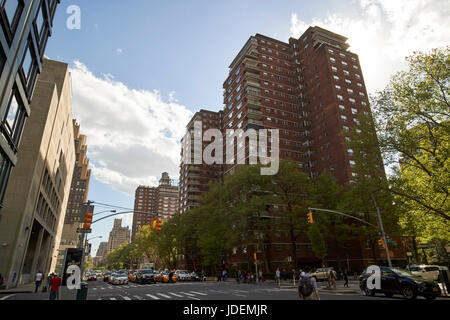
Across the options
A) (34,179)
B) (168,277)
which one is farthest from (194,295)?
(34,179)

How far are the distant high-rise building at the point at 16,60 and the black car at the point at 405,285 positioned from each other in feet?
87.4

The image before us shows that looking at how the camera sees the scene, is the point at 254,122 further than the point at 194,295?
Yes

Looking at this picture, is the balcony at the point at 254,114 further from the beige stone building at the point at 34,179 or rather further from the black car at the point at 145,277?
the black car at the point at 145,277

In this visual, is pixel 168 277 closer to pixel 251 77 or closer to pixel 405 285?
pixel 405 285

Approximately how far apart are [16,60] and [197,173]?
82.5 m

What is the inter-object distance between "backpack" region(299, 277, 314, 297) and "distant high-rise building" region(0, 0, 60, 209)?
63.5ft

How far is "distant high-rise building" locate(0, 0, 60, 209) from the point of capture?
1664 centimetres

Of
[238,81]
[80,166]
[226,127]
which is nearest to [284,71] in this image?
[238,81]

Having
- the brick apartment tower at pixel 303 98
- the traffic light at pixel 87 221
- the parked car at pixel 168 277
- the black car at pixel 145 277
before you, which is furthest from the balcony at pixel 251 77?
the traffic light at pixel 87 221

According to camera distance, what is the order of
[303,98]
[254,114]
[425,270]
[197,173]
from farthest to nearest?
[197,173] < [303,98] < [254,114] < [425,270]

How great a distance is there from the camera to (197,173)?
99.9 metres

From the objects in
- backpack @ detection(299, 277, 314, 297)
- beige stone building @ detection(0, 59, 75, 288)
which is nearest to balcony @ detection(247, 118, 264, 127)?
beige stone building @ detection(0, 59, 75, 288)

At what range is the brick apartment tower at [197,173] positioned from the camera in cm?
9694

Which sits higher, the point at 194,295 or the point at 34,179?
the point at 34,179
